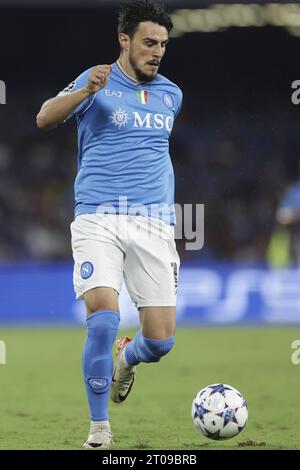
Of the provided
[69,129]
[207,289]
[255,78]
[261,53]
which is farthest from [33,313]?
[255,78]

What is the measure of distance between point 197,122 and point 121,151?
1362 centimetres

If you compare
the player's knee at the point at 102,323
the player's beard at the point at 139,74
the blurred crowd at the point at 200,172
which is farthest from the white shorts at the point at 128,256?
the blurred crowd at the point at 200,172

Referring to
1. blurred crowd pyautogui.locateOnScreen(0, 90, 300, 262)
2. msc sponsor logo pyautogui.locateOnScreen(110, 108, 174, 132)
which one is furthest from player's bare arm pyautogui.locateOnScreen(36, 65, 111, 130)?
blurred crowd pyautogui.locateOnScreen(0, 90, 300, 262)

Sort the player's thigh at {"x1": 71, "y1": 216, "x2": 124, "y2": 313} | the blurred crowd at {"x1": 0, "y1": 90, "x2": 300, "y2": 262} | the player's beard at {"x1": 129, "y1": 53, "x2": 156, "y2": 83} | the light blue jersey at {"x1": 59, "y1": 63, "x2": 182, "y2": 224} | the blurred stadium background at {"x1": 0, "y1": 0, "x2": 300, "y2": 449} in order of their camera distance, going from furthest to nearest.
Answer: the blurred crowd at {"x1": 0, "y1": 90, "x2": 300, "y2": 262} → the blurred stadium background at {"x1": 0, "y1": 0, "x2": 300, "y2": 449} → the player's beard at {"x1": 129, "y1": 53, "x2": 156, "y2": 83} → the light blue jersey at {"x1": 59, "y1": 63, "x2": 182, "y2": 224} → the player's thigh at {"x1": 71, "y1": 216, "x2": 124, "y2": 313}

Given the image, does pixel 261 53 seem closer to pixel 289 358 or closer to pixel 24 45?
pixel 24 45

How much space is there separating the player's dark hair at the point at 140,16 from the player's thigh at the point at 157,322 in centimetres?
150

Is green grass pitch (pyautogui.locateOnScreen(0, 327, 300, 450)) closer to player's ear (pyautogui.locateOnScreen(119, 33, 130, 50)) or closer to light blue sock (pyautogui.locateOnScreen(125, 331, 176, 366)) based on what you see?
light blue sock (pyautogui.locateOnScreen(125, 331, 176, 366))

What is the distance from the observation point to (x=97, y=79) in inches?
198

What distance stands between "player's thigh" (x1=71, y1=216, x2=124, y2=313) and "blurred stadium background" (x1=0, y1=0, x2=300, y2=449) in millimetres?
3387

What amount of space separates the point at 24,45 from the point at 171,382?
1078 cm

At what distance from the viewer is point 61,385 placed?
26.7ft

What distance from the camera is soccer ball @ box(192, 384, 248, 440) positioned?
5.25 meters

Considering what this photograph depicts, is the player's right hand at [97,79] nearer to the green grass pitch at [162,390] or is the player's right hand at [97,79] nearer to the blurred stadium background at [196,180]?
the green grass pitch at [162,390]

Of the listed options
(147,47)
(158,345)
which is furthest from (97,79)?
(158,345)
